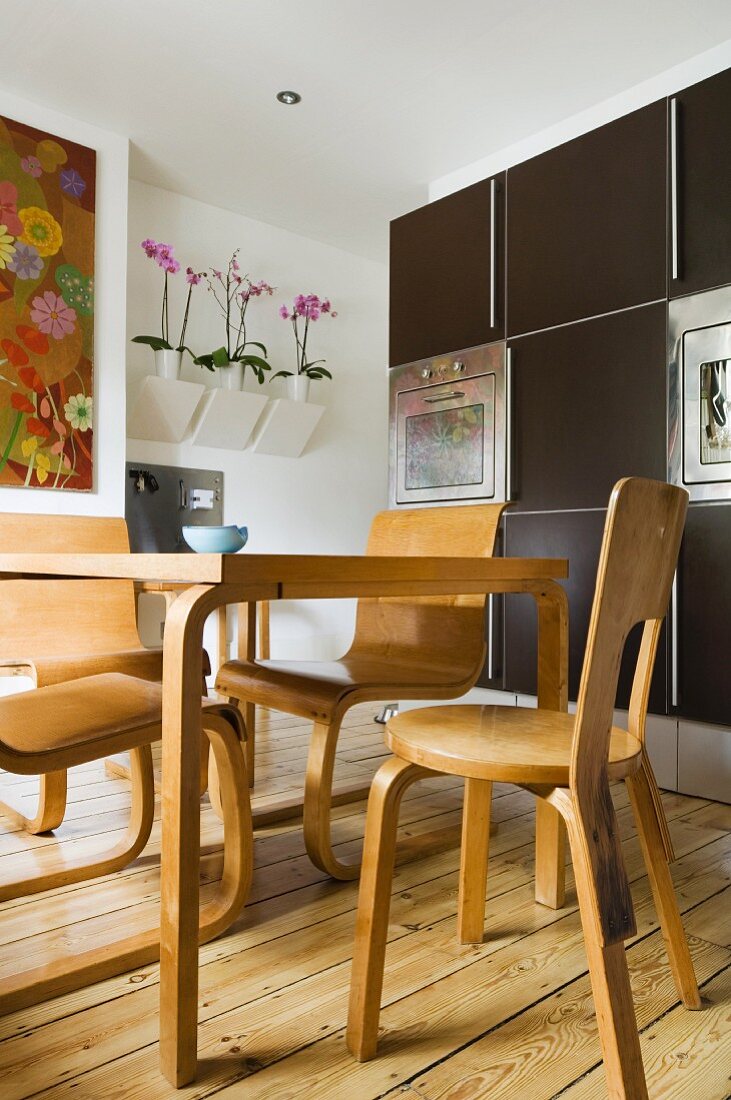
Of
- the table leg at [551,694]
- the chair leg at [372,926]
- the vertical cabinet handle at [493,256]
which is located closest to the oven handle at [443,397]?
the vertical cabinet handle at [493,256]

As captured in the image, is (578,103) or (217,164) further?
(217,164)

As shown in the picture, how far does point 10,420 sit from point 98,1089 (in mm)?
2551

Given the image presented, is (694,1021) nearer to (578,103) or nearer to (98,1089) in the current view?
(98,1089)

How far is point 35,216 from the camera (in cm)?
303

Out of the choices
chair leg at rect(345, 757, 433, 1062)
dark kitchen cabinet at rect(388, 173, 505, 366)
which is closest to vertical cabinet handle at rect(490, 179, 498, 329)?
dark kitchen cabinet at rect(388, 173, 505, 366)

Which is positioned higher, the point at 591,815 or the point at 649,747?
the point at 591,815

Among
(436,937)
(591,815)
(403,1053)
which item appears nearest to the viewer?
(591,815)

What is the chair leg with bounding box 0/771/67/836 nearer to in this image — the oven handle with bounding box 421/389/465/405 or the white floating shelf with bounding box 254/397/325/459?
the oven handle with bounding box 421/389/465/405

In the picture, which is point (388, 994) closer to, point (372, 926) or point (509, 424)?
point (372, 926)

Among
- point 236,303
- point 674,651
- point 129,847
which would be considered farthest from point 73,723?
point 236,303

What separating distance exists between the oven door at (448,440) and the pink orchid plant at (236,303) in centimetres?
96

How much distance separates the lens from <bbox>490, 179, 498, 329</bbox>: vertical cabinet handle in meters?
3.01

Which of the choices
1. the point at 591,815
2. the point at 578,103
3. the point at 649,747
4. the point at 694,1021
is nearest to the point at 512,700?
the point at 649,747

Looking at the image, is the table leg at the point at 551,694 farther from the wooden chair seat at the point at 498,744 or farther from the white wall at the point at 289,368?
the white wall at the point at 289,368
